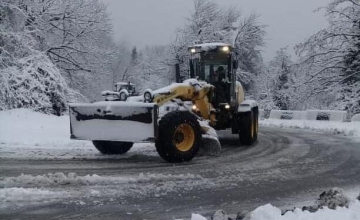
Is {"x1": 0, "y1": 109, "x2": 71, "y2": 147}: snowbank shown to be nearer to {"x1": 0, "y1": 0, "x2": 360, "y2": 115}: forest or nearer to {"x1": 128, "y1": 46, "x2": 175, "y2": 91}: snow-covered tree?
{"x1": 0, "y1": 0, "x2": 360, "y2": 115}: forest

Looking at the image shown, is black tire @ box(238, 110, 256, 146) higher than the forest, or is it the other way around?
the forest

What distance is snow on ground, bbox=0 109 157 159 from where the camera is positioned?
9375 mm

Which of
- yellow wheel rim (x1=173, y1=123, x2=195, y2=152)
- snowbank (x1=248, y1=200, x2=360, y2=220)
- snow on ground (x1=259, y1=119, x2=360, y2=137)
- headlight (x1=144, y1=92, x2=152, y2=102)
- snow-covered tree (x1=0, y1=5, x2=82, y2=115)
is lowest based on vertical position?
snow on ground (x1=259, y1=119, x2=360, y2=137)

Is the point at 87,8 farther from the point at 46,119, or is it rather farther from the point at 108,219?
the point at 108,219

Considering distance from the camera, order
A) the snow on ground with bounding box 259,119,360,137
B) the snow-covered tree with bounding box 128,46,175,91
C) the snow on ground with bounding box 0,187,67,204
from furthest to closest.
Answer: the snow-covered tree with bounding box 128,46,175,91 < the snow on ground with bounding box 259,119,360,137 < the snow on ground with bounding box 0,187,67,204

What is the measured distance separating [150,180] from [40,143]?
5.03 m

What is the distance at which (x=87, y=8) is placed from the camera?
2617 centimetres

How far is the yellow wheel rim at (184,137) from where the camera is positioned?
8.64 metres

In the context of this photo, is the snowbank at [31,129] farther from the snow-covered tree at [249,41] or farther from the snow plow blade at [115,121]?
the snow-covered tree at [249,41]

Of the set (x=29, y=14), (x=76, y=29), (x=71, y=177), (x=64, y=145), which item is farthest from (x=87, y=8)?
(x=71, y=177)

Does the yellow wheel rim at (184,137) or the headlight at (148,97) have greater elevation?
the headlight at (148,97)

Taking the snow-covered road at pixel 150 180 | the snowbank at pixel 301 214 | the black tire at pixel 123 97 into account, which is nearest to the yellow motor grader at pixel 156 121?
the black tire at pixel 123 97

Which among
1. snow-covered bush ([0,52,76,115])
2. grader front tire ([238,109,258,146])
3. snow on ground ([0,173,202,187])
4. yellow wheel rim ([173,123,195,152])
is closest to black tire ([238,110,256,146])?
grader front tire ([238,109,258,146])

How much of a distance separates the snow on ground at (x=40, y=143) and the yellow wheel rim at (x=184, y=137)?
1.24m
